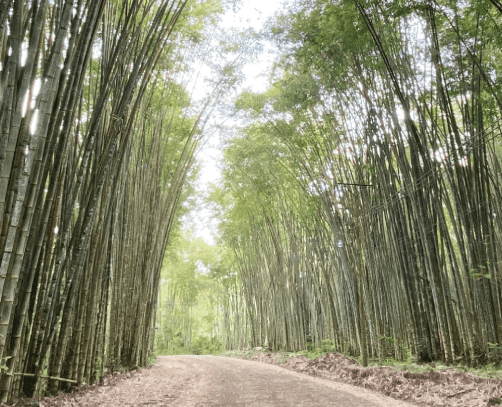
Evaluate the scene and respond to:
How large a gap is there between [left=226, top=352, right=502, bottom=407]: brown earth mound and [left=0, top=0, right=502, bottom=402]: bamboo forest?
58 cm

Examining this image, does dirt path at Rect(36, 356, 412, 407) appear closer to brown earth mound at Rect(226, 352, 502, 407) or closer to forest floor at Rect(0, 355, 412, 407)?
forest floor at Rect(0, 355, 412, 407)

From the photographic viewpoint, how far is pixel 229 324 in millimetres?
13875

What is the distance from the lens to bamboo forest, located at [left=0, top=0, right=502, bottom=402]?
1814 millimetres

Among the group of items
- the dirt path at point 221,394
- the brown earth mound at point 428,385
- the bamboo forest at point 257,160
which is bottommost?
the dirt path at point 221,394

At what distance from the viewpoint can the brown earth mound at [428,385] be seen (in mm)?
2545

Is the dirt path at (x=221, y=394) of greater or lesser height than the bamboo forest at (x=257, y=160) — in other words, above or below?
below

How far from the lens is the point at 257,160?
629cm

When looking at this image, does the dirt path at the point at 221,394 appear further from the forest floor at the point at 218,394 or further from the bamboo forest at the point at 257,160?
the bamboo forest at the point at 257,160

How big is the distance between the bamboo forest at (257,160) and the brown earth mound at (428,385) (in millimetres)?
580

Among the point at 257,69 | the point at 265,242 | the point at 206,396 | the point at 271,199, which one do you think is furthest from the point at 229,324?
the point at 206,396

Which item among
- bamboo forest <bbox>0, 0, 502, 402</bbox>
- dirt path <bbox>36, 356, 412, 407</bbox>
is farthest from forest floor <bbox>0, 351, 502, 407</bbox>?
bamboo forest <bbox>0, 0, 502, 402</bbox>

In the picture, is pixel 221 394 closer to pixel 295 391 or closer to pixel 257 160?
pixel 295 391

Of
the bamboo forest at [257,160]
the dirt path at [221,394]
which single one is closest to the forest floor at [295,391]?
the dirt path at [221,394]

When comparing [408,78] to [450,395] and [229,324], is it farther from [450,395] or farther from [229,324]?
[229,324]
